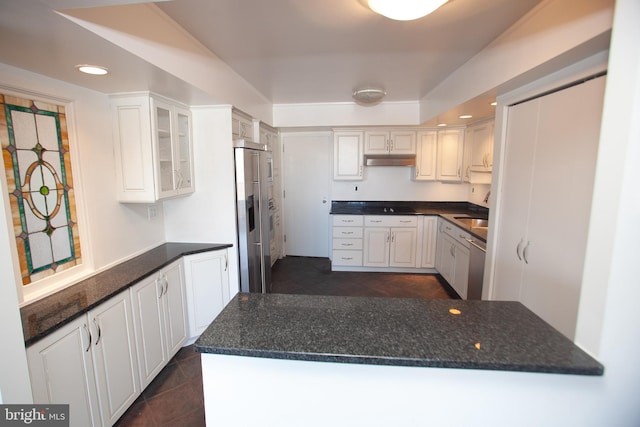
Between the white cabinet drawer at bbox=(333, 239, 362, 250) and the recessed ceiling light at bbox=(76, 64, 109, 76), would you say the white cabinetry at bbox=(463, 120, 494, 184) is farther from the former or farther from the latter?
the recessed ceiling light at bbox=(76, 64, 109, 76)

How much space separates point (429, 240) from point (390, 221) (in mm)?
647

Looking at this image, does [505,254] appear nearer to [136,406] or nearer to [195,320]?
[195,320]

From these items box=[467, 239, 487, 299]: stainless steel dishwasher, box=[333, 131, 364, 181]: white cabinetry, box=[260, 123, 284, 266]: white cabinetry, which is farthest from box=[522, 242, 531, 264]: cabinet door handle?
box=[260, 123, 284, 266]: white cabinetry

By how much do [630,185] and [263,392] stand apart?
1.30 m

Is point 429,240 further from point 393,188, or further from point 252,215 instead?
point 252,215

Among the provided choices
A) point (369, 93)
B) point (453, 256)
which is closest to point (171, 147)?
point (369, 93)

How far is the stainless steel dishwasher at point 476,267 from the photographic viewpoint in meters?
2.77

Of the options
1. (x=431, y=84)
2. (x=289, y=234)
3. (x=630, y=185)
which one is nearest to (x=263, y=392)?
(x=630, y=185)

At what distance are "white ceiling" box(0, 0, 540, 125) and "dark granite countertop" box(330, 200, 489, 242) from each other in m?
2.05

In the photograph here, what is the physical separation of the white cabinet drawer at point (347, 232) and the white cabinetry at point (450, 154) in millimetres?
1518

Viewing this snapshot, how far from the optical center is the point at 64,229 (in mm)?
1854

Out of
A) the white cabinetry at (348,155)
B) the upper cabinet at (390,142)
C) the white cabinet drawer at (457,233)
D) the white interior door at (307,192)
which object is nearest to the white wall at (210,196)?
the white cabinetry at (348,155)

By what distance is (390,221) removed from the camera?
4.27 meters

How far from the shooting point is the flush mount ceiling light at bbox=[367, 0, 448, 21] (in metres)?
1.23
